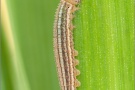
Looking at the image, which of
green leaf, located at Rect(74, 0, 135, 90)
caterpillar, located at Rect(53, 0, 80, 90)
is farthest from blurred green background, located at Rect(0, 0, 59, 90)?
green leaf, located at Rect(74, 0, 135, 90)

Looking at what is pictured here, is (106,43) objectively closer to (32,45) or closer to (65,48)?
(65,48)

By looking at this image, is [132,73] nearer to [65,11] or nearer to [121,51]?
[121,51]

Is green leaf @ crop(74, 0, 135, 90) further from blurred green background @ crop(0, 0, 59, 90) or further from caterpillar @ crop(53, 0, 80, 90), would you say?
blurred green background @ crop(0, 0, 59, 90)

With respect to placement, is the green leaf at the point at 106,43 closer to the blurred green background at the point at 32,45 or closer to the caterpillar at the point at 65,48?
the caterpillar at the point at 65,48

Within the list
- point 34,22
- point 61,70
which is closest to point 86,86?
point 61,70

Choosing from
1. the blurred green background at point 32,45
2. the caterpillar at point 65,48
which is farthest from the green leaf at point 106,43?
the blurred green background at point 32,45

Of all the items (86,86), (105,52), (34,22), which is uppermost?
(34,22)
